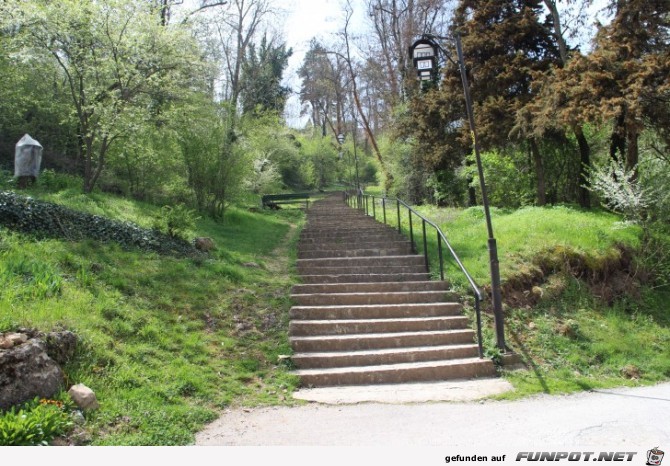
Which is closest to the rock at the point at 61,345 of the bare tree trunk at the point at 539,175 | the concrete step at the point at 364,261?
the concrete step at the point at 364,261

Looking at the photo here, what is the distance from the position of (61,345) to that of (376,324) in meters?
4.68

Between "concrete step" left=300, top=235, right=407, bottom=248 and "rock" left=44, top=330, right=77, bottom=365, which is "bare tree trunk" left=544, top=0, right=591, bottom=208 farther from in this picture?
"rock" left=44, top=330, right=77, bottom=365

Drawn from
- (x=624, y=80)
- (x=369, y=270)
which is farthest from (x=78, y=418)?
(x=624, y=80)

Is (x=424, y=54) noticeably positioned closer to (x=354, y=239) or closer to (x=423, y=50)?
(x=423, y=50)

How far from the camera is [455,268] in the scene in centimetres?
980

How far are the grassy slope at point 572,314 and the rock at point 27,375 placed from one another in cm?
544

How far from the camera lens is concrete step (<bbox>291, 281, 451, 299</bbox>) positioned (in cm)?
929

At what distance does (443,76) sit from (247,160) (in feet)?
26.7

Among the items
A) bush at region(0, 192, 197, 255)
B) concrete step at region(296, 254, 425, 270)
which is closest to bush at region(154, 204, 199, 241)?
bush at region(0, 192, 197, 255)

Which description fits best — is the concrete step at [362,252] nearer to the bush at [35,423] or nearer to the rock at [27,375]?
the rock at [27,375]

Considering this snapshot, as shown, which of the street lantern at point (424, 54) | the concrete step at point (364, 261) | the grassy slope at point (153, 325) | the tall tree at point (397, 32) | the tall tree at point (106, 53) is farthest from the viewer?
the tall tree at point (397, 32)

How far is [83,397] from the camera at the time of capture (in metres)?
4.77

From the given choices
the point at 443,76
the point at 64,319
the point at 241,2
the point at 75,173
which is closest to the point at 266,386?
the point at 64,319

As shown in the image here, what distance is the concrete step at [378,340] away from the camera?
749cm
